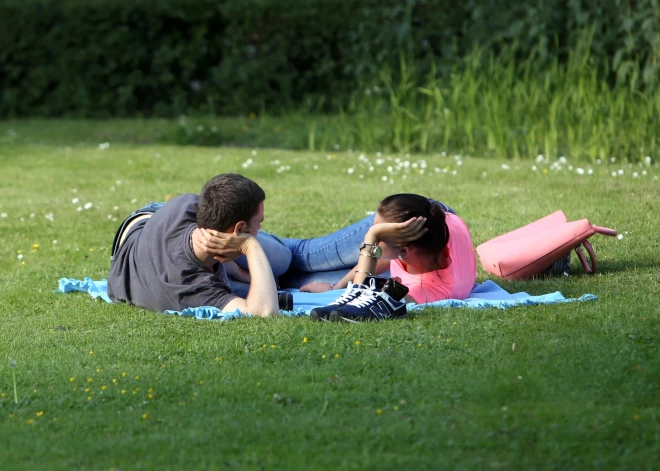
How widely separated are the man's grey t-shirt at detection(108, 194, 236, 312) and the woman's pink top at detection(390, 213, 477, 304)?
38.0 inches

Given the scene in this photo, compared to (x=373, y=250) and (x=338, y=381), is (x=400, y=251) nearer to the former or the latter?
(x=373, y=250)

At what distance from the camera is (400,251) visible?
4.82m

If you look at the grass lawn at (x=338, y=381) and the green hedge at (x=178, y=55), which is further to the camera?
the green hedge at (x=178, y=55)

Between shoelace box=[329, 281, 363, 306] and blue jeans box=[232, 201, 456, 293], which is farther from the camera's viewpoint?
blue jeans box=[232, 201, 456, 293]

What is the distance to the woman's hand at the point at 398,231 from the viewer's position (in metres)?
4.61

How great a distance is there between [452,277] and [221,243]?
1189 millimetres

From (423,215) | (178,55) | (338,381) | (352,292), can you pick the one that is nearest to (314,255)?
(352,292)

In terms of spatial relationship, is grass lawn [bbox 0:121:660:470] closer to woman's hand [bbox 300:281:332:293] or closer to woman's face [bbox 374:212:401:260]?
woman's face [bbox 374:212:401:260]

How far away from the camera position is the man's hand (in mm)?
4574

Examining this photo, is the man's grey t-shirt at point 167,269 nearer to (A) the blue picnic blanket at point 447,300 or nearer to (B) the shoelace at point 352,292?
(A) the blue picnic blanket at point 447,300

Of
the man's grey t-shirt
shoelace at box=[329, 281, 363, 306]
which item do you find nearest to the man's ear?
the man's grey t-shirt

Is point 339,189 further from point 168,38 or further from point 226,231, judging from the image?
point 168,38

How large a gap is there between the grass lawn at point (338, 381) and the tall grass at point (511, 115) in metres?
2.38

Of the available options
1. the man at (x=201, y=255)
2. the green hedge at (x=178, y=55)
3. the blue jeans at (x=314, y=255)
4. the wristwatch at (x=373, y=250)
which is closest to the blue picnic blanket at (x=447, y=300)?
the man at (x=201, y=255)
